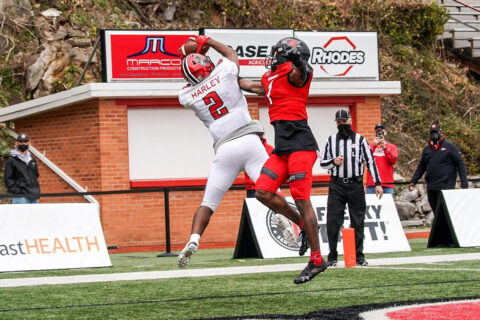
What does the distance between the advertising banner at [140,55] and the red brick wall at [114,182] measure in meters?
0.69

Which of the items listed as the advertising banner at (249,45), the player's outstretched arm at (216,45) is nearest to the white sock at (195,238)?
the player's outstretched arm at (216,45)

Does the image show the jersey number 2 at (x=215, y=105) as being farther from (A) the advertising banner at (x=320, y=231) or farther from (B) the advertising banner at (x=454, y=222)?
(B) the advertising banner at (x=454, y=222)

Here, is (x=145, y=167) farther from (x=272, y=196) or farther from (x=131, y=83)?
(x=272, y=196)

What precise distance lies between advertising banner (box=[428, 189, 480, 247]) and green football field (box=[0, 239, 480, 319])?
10.8 ft

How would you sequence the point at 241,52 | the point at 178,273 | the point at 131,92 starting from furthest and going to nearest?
the point at 241,52
the point at 131,92
the point at 178,273

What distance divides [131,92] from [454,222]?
6827 millimetres

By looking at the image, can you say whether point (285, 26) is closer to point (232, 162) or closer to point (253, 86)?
point (232, 162)

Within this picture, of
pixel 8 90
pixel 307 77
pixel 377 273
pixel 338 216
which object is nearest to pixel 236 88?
pixel 307 77

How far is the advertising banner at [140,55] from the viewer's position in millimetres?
18547

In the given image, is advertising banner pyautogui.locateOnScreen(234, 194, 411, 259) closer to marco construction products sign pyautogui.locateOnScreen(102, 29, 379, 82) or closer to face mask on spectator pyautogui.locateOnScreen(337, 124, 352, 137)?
face mask on spectator pyautogui.locateOnScreen(337, 124, 352, 137)

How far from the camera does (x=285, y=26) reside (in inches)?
1070

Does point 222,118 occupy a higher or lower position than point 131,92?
lower

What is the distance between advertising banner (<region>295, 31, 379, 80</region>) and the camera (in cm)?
2002

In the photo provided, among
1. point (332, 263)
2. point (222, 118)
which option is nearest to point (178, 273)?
point (332, 263)
